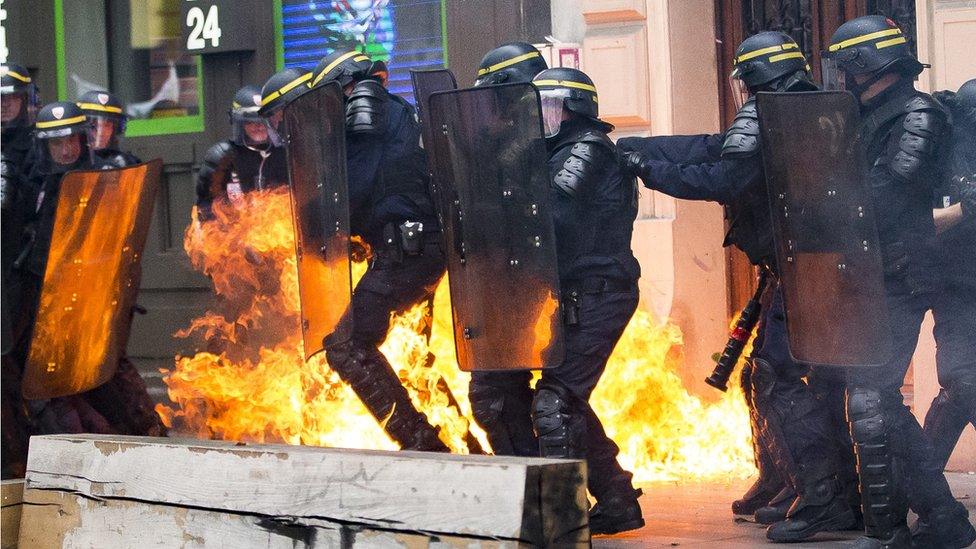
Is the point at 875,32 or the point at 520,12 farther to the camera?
the point at 520,12

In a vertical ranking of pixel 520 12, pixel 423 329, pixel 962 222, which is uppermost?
pixel 520 12

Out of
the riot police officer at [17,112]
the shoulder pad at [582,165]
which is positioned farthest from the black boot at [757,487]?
the riot police officer at [17,112]

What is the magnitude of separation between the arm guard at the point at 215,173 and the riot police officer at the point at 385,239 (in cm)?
173

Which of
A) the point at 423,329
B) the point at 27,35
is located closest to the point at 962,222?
the point at 423,329

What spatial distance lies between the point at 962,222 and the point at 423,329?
247cm

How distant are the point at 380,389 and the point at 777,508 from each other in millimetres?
1612

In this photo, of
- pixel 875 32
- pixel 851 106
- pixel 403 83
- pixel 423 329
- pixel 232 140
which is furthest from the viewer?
pixel 403 83

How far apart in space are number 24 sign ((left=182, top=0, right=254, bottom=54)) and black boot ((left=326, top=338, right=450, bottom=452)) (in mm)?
3935

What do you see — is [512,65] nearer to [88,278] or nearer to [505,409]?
[505,409]

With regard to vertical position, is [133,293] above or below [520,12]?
below

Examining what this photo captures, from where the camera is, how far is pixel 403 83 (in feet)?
29.2

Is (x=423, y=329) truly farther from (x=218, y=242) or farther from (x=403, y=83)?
(x=403, y=83)

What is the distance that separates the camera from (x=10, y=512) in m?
4.63

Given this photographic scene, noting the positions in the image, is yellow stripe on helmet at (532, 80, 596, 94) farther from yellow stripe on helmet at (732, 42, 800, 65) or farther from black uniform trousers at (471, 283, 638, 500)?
black uniform trousers at (471, 283, 638, 500)
